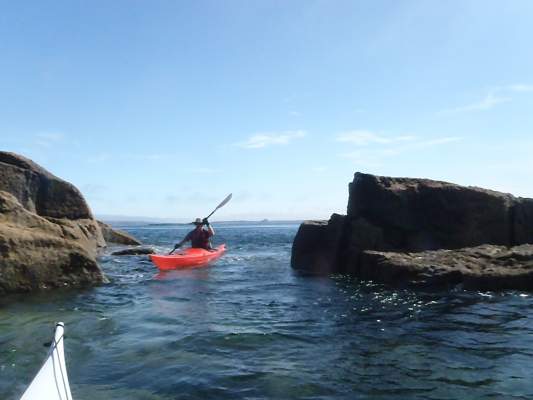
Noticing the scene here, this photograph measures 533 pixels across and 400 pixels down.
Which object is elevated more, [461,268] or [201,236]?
[201,236]

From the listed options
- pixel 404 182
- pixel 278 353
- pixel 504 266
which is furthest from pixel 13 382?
pixel 404 182

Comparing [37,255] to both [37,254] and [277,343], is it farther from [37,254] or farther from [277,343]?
[277,343]

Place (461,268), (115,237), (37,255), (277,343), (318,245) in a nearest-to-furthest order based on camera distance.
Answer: (277,343) → (37,255) → (461,268) → (318,245) → (115,237)

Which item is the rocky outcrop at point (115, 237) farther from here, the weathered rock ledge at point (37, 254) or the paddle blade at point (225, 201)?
the weathered rock ledge at point (37, 254)

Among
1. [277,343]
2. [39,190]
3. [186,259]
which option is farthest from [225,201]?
[277,343]

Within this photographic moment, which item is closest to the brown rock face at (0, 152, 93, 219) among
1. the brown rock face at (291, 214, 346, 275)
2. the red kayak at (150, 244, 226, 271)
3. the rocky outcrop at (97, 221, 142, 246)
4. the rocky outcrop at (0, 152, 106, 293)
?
the rocky outcrop at (97, 221, 142, 246)

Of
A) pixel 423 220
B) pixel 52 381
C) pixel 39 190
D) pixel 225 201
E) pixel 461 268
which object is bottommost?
pixel 52 381

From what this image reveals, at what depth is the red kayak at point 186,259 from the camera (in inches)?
728

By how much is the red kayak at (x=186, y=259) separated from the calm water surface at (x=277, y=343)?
13.9 feet

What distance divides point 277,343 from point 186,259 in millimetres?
11987

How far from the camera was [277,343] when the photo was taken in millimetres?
8398

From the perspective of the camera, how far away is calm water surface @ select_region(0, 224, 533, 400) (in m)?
6.32

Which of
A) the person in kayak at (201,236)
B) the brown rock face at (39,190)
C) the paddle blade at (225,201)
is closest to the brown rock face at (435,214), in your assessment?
the person in kayak at (201,236)

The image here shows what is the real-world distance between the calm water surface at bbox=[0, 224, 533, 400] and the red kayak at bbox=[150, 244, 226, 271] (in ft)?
13.9
